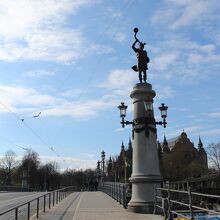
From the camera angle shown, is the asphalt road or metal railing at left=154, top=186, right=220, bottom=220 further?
the asphalt road

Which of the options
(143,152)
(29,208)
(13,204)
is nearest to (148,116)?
(143,152)

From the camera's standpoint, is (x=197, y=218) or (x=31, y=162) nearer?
(x=197, y=218)

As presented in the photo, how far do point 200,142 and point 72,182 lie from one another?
159ft

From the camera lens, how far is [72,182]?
13638cm

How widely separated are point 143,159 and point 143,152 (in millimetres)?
287

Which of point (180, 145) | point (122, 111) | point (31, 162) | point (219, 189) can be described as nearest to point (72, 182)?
point (31, 162)

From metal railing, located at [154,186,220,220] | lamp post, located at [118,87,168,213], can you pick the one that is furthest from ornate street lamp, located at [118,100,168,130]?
metal railing, located at [154,186,220,220]

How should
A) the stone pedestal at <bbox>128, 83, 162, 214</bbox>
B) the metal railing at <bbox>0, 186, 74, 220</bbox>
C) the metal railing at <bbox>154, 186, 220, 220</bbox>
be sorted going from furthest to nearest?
the stone pedestal at <bbox>128, 83, 162, 214</bbox>, the metal railing at <bbox>154, 186, 220, 220</bbox>, the metal railing at <bbox>0, 186, 74, 220</bbox>

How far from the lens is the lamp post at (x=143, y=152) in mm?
17625

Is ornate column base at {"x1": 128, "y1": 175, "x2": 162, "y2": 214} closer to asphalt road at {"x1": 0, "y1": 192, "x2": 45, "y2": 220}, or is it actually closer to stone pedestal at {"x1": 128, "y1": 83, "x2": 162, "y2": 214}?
stone pedestal at {"x1": 128, "y1": 83, "x2": 162, "y2": 214}

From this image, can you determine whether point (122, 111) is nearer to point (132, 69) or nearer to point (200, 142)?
point (132, 69)

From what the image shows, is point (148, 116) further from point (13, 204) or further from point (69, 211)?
point (13, 204)

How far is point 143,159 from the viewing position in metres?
18.0

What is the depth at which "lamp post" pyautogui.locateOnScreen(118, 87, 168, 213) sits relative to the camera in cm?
1762
